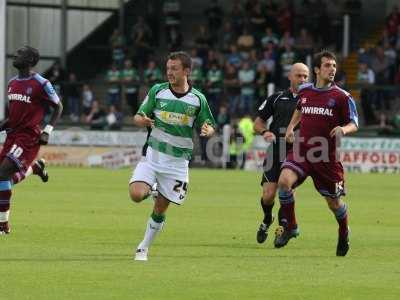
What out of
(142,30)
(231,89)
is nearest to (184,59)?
(231,89)

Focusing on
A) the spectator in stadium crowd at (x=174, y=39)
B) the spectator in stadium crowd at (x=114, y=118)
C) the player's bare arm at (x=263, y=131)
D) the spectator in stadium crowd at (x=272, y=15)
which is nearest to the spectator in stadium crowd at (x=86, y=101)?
the spectator in stadium crowd at (x=114, y=118)

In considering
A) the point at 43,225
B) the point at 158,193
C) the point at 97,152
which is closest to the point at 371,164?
the point at 97,152

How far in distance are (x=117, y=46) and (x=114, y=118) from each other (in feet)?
15.6

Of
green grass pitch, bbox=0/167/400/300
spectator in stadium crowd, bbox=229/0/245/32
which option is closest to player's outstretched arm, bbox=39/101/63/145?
green grass pitch, bbox=0/167/400/300

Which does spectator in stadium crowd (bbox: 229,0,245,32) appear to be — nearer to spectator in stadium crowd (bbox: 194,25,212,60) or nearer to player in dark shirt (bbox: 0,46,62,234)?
spectator in stadium crowd (bbox: 194,25,212,60)

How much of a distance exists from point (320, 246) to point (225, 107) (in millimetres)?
24320

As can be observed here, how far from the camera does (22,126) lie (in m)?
15.6

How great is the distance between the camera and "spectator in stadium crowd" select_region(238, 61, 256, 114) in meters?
39.8

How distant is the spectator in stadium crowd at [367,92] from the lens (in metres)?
38.6

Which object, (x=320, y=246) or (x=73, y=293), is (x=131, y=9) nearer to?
(x=320, y=246)

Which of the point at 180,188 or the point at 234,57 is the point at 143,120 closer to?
the point at 180,188

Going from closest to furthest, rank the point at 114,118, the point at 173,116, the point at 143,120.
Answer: the point at 143,120, the point at 173,116, the point at 114,118

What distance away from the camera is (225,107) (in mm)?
39188

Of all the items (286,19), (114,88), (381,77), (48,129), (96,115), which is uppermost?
(286,19)
